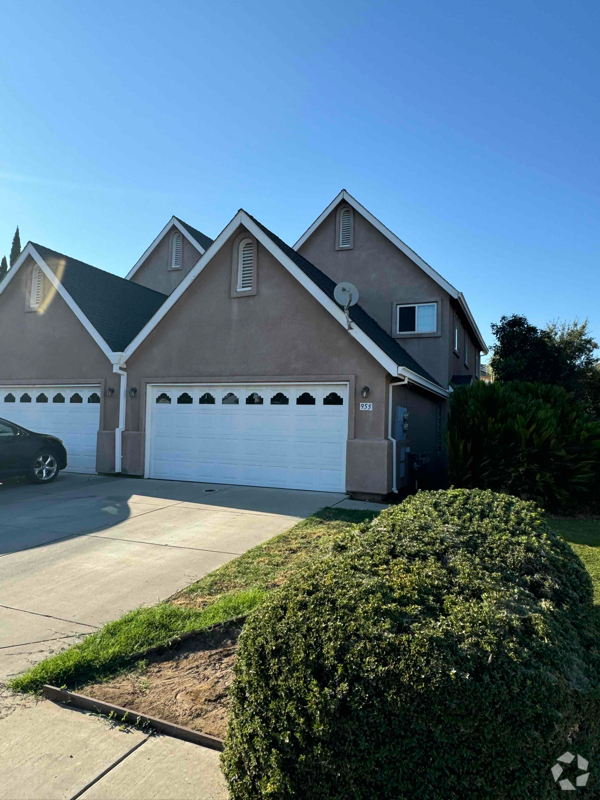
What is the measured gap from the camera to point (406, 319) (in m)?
15.6

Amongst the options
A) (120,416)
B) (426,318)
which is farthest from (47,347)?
(426,318)

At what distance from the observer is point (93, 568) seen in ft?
19.8

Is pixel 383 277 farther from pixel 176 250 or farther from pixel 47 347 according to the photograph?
pixel 47 347

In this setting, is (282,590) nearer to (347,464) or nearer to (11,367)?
(347,464)

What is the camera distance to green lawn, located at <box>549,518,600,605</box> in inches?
255

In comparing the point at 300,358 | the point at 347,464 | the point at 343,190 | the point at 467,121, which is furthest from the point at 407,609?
the point at 343,190

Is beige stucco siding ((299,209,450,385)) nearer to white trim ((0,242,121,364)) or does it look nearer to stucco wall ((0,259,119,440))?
white trim ((0,242,121,364))

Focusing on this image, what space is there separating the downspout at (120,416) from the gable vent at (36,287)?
156 inches

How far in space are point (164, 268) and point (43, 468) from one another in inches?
431

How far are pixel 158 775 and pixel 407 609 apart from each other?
1.61 metres

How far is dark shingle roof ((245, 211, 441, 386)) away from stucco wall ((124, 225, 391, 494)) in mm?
534

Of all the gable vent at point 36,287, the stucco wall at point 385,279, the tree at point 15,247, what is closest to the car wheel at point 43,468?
the gable vent at point 36,287

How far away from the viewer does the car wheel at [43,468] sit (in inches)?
470

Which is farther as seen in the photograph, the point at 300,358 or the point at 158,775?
the point at 300,358
